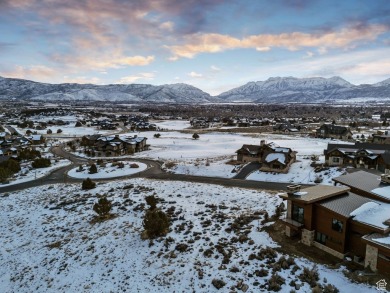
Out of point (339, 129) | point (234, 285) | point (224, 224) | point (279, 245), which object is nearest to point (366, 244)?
point (279, 245)

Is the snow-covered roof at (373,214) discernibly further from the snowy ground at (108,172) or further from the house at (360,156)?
the snowy ground at (108,172)

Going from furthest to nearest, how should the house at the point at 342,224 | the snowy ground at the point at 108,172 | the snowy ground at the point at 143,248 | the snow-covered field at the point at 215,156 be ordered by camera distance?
the snowy ground at the point at 108,172, the snow-covered field at the point at 215,156, the snowy ground at the point at 143,248, the house at the point at 342,224

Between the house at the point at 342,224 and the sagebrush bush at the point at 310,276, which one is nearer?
the sagebrush bush at the point at 310,276

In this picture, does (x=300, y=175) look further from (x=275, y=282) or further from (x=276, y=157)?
(x=275, y=282)

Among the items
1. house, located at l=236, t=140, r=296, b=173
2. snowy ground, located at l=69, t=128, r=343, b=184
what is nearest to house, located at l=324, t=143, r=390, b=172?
snowy ground, located at l=69, t=128, r=343, b=184

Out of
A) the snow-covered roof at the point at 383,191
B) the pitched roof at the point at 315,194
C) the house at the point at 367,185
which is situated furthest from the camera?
the house at the point at 367,185

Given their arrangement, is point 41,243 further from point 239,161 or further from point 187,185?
point 239,161

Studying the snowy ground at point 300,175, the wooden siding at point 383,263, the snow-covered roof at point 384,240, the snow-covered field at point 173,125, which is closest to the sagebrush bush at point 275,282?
the wooden siding at point 383,263

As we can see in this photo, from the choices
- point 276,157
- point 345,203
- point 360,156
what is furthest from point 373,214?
point 360,156
